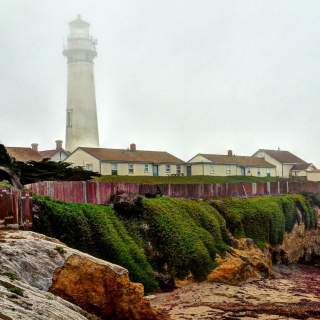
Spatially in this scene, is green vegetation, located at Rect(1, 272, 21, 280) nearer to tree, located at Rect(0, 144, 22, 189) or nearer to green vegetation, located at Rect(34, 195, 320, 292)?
green vegetation, located at Rect(34, 195, 320, 292)

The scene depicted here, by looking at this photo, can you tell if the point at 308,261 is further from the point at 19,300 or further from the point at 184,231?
the point at 19,300

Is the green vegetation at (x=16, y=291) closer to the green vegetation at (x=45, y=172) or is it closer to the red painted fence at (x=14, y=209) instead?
the red painted fence at (x=14, y=209)

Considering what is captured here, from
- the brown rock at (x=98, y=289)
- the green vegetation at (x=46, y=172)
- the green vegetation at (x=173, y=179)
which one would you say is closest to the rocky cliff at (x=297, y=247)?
the green vegetation at (x=173, y=179)

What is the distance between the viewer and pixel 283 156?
225 feet

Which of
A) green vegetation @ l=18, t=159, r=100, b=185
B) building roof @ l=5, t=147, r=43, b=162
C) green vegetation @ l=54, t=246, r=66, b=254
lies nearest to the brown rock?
green vegetation @ l=54, t=246, r=66, b=254

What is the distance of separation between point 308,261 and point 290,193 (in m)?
8.73

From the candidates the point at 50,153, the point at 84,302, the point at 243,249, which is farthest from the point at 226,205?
the point at 50,153

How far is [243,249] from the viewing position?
937 inches

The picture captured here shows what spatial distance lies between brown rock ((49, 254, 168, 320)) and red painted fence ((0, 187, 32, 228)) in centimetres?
242

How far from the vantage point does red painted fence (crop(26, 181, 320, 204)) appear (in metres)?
18.1

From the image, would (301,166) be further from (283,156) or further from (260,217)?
(260,217)

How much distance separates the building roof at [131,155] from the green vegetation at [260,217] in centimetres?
1850

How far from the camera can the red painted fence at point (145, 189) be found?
59.3ft

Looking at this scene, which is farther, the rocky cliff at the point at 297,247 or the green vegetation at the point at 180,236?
the rocky cliff at the point at 297,247
